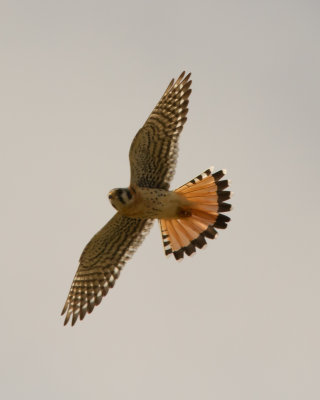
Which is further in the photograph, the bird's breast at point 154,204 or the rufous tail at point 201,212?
the rufous tail at point 201,212

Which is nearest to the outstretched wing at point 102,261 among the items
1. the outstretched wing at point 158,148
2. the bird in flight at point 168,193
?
the bird in flight at point 168,193

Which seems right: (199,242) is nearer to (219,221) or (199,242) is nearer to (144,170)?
(219,221)

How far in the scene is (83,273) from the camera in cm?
1566

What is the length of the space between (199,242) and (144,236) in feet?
3.36

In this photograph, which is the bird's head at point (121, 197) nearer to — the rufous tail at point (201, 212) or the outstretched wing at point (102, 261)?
the rufous tail at point (201, 212)

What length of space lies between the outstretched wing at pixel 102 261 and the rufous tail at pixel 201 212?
2.48 ft

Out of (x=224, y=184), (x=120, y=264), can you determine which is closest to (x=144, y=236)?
(x=120, y=264)

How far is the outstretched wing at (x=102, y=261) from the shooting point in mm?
15222

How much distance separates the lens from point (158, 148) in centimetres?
1438

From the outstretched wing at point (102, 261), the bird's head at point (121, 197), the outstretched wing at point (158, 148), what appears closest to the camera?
the bird's head at point (121, 197)

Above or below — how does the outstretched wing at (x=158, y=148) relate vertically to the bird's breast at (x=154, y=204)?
above

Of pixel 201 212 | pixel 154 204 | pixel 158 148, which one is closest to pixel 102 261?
pixel 154 204

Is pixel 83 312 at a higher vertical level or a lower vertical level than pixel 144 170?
lower

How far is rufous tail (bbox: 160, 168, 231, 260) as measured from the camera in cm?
1449
